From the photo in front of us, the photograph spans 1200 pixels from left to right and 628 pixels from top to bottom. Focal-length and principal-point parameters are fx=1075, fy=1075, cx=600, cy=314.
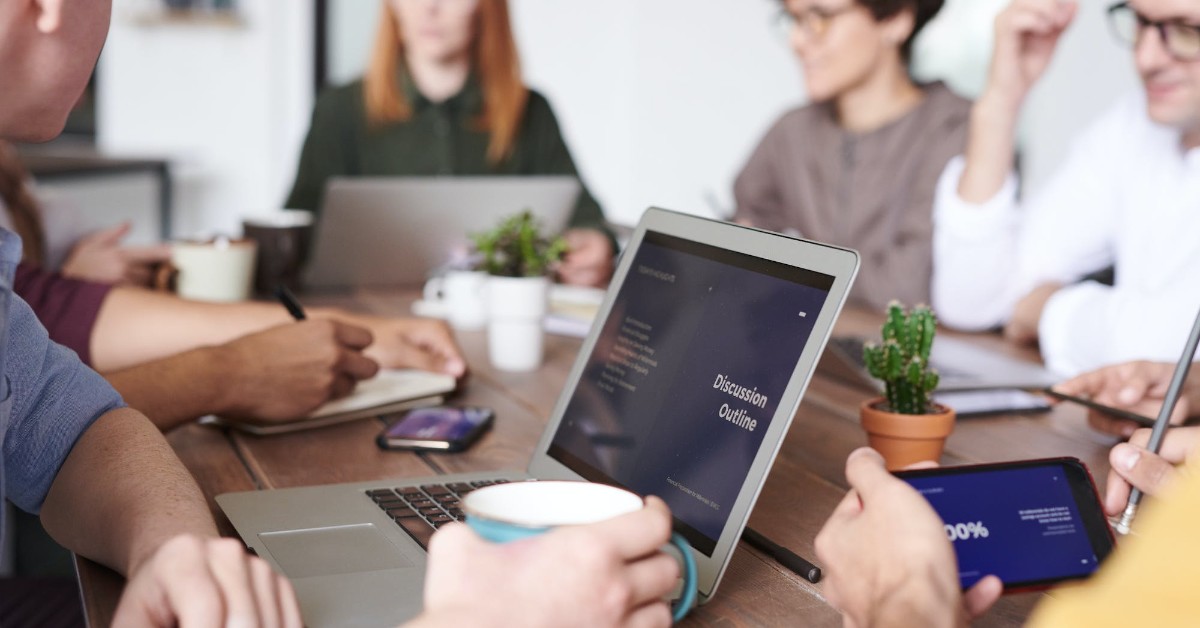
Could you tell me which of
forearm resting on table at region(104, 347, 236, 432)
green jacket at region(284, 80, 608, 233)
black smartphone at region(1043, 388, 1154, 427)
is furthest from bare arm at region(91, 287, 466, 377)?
green jacket at region(284, 80, 608, 233)

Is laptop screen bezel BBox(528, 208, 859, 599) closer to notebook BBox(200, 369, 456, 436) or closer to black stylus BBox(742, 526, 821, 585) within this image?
black stylus BBox(742, 526, 821, 585)

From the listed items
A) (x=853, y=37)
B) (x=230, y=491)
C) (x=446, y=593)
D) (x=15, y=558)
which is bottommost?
(x=15, y=558)

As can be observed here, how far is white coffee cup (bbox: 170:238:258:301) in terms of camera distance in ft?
5.47

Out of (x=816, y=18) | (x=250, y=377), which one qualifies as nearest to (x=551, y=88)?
(x=816, y=18)

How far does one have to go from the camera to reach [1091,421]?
3.78ft

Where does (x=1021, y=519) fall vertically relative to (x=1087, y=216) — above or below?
below

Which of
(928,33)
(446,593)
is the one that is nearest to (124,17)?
(928,33)

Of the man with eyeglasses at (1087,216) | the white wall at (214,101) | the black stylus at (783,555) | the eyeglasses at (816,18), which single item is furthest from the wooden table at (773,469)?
the white wall at (214,101)

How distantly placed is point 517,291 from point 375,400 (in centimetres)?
30

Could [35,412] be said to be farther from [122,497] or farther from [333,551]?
[333,551]

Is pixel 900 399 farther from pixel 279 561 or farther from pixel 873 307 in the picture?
pixel 873 307

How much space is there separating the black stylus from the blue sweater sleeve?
0.53 metres

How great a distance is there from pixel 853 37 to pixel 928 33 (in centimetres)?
Result: 100

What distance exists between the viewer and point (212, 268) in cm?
167
